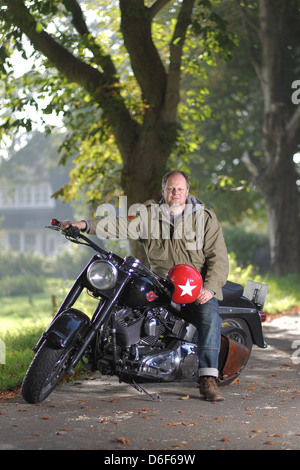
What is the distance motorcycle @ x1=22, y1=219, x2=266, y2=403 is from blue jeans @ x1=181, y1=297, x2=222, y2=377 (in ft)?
0.32

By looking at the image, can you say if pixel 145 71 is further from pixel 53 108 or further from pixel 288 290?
pixel 288 290

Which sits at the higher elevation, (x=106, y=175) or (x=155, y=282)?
(x=106, y=175)

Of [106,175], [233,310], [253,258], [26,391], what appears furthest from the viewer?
[253,258]

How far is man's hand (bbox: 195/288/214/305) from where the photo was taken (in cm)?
602

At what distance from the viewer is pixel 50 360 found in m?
5.36

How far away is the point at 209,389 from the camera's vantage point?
6129 mm

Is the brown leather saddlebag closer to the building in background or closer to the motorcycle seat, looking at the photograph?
the motorcycle seat

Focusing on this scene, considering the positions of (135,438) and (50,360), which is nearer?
(135,438)

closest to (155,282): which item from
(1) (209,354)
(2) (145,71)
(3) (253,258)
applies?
(1) (209,354)

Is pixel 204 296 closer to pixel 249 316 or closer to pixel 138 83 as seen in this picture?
pixel 249 316

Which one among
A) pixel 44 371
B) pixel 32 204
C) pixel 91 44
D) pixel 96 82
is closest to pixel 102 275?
pixel 44 371

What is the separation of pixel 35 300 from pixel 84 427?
32831 mm

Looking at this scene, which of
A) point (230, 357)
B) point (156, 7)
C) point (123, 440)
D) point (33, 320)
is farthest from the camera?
point (33, 320)

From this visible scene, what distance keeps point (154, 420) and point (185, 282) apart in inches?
44.7
